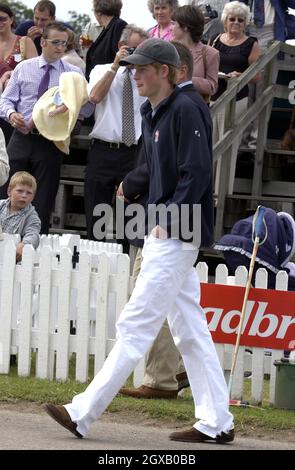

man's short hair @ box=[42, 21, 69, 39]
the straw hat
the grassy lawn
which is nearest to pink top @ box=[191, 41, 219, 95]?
the straw hat

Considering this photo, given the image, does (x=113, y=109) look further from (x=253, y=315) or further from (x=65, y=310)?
(x=253, y=315)

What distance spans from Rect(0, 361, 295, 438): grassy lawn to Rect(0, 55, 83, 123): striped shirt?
402 centimetres

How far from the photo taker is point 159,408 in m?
9.02

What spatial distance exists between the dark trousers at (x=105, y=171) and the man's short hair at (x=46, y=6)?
2.60 metres

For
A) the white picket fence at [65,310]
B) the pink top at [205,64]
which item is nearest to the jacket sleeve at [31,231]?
the white picket fence at [65,310]

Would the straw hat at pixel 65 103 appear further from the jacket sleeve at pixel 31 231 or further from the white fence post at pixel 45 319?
the white fence post at pixel 45 319

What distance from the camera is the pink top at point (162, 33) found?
45.1 feet

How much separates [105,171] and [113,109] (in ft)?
2.05

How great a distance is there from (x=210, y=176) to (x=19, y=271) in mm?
2793

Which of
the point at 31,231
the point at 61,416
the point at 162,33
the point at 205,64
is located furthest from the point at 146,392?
the point at 162,33

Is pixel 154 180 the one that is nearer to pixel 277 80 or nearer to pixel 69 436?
pixel 69 436

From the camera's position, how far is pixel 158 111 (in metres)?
8.01

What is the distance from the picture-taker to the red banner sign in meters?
9.56

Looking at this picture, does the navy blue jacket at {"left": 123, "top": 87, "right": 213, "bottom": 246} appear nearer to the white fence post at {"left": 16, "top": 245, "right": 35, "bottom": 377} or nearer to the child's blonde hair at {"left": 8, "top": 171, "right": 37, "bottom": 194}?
the white fence post at {"left": 16, "top": 245, "right": 35, "bottom": 377}
